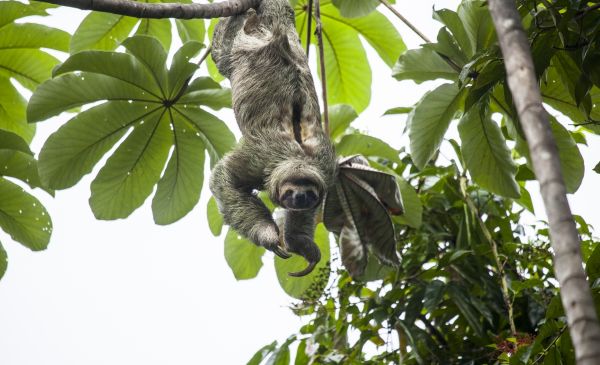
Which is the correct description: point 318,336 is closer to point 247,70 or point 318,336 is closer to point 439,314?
point 439,314

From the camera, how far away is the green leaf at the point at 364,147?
11.1 ft

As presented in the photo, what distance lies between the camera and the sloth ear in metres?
2.96

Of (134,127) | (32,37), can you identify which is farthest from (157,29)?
(134,127)

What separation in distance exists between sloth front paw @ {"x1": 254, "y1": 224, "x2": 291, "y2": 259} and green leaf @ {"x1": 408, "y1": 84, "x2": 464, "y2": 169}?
2.47 ft

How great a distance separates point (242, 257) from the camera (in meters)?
3.58

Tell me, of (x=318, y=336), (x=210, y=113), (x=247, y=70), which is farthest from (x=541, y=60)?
(x=318, y=336)

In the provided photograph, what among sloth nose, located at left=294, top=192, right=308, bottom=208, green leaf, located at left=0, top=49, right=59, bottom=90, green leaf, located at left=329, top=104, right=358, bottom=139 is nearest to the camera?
sloth nose, located at left=294, top=192, right=308, bottom=208

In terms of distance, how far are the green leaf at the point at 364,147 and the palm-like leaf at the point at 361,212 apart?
42 centimetres

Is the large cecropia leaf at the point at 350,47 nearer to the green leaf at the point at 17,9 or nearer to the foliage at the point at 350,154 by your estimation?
the foliage at the point at 350,154

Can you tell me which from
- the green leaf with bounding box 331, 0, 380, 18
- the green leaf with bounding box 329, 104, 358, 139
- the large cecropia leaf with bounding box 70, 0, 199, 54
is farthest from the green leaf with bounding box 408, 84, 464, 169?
the large cecropia leaf with bounding box 70, 0, 199, 54

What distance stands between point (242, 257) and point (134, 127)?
0.87 metres

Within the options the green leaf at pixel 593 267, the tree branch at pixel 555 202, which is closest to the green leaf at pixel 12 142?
the green leaf at pixel 593 267

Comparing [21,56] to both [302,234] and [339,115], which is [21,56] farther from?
[302,234]

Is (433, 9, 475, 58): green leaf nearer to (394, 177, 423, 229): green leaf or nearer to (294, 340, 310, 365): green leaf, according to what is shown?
(394, 177, 423, 229): green leaf
